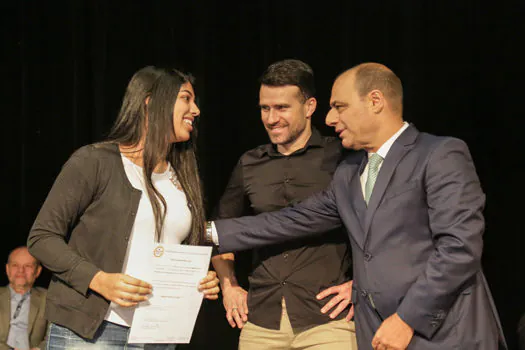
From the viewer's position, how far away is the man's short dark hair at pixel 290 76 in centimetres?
306

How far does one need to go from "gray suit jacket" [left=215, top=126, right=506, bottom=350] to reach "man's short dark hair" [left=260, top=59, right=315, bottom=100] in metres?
0.75

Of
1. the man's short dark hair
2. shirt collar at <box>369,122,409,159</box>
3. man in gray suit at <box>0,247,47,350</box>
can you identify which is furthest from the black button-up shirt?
man in gray suit at <box>0,247,47,350</box>

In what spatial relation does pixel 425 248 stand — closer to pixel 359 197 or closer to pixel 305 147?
pixel 359 197

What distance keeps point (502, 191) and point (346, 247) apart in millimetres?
1487

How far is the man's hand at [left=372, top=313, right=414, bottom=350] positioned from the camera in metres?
2.14

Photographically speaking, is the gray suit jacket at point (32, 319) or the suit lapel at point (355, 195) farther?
the gray suit jacket at point (32, 319)

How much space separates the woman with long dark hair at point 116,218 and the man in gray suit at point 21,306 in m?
2.76

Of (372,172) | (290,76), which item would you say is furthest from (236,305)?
(290,76)

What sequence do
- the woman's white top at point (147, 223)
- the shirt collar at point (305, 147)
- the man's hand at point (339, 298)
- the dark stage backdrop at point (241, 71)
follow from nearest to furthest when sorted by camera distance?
the woman's white top at point (147, 223)
the man's hand at point (339, 298)
the shirt collar at point (305, 147)
the dark stage backdrop at point (241, 71)

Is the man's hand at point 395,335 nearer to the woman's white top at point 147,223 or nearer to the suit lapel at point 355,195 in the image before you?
the suit lapel at point 355,195

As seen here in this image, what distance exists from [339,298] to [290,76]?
1.11m

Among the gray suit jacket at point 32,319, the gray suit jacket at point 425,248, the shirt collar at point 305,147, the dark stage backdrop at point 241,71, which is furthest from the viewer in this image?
the gray suit jacket at point 32,319

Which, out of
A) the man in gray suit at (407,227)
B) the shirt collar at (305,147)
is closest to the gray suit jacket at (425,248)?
the man in gray suit at (407,227)

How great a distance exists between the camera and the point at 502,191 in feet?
12.6
